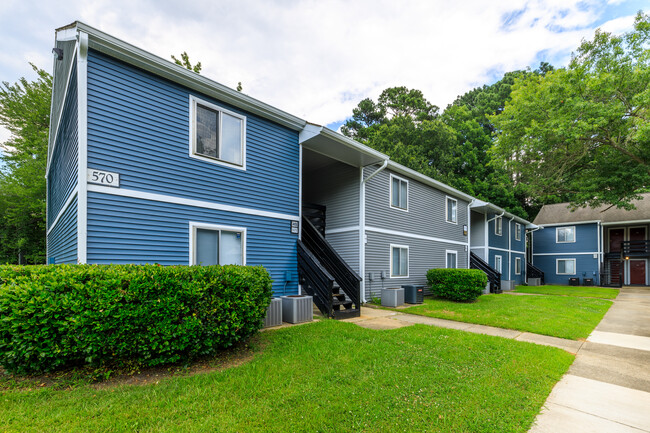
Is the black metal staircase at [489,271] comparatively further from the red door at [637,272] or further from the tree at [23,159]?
the tree at [23,159]

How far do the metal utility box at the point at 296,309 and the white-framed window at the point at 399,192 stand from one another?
5875mm

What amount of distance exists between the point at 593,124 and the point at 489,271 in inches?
316

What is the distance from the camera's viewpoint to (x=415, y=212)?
12594 mm

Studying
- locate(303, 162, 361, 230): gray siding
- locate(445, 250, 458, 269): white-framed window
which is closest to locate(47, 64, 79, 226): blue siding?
locate(303, 162, 361, 230): gray siding

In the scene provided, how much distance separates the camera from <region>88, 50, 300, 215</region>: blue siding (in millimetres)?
5188

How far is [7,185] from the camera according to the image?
1655 cm

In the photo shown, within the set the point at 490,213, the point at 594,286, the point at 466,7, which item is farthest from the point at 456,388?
the point at 594,286

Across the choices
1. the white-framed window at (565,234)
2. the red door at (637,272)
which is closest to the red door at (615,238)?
the red door at (637,272)

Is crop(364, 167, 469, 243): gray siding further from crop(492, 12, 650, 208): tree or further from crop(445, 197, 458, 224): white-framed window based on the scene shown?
crop(492, 12, 650, 208): tree

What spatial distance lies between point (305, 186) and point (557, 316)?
9.06 metres

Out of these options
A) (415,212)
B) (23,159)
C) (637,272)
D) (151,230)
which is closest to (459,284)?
(415,212)

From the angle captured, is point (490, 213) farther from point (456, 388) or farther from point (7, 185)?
point (7, 185)

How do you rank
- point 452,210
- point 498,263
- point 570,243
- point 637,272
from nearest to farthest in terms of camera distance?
point 452,210 < point 498,263 < point 637,272 < point 570,243

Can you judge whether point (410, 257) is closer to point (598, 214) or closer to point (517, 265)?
point (517, 265)
